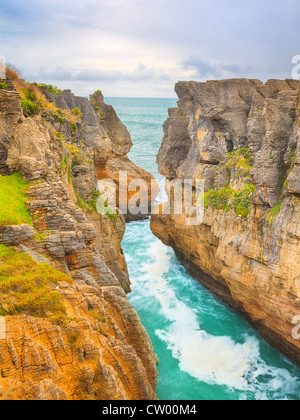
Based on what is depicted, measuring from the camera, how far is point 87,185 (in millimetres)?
19297

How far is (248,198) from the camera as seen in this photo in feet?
64.2

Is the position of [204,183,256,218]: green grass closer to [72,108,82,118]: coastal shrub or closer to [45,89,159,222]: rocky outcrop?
[45,89,159,222]: rocky outcrop

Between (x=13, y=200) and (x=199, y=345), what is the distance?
1377cm

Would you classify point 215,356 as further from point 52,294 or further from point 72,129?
A: point 72,129

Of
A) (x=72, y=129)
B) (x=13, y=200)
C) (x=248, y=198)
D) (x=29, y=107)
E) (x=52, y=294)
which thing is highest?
(x=29, y=107)

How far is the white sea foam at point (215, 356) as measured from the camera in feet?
57.1

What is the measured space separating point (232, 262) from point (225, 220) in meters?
2.52

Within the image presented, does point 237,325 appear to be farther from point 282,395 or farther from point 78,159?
point 78,159

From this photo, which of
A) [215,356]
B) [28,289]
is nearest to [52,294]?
[28,289]

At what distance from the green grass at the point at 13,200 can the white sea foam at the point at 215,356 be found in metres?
12.1

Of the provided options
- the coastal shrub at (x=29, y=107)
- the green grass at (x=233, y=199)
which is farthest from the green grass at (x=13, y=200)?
the green grass at (x=233, y=199)

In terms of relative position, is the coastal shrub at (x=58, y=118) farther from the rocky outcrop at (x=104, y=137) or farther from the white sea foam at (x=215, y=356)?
the white sea foam at (x=215, y=356)

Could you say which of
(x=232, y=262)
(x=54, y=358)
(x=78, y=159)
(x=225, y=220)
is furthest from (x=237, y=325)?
(x=54, y=358)
